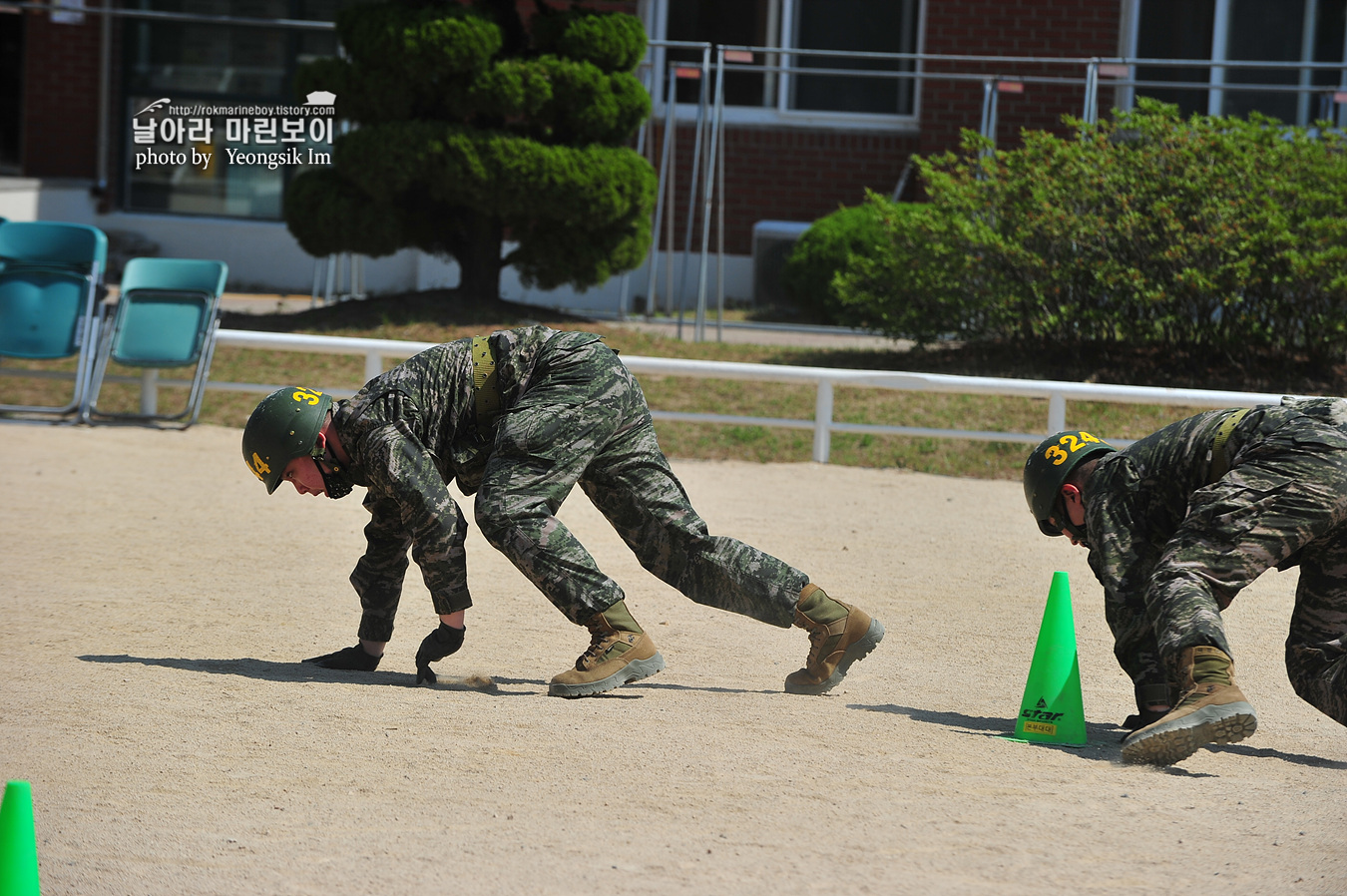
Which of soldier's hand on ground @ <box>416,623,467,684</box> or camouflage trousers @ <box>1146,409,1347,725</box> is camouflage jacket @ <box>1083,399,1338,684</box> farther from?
soldier's hand on ground @ <box>416,623,467,684</box>

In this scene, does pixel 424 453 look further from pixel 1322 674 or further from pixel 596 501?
pixel 1322 674

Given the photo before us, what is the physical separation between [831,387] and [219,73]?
11455mm

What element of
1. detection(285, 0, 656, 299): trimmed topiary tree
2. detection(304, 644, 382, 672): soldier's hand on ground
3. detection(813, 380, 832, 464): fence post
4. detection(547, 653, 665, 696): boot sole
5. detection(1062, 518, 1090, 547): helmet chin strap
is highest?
detection(285, 0, 656, 299): trimmed topiary tree

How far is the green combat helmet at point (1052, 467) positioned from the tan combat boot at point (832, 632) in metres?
0.79

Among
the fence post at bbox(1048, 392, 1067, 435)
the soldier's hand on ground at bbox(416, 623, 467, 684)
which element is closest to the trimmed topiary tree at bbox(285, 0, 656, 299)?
the fence post at bbox(1048, 392, 1067, 435)

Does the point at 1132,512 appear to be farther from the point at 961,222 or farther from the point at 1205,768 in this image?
the point at 961,222

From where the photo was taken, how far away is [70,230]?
41.8 feet

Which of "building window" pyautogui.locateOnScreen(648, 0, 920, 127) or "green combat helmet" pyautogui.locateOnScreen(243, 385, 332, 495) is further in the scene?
"building window" pyautogui.locateOnScreen(648, 0, 920, 127)

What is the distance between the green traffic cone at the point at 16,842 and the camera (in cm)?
296

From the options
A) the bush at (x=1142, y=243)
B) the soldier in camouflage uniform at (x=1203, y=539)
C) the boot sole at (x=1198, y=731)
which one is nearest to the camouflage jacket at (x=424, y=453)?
the soldier in camouflage uniform at (x=1203, y=539)

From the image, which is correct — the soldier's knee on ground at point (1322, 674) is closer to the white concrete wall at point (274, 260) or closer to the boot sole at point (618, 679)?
the boot sole at point (618, 679)

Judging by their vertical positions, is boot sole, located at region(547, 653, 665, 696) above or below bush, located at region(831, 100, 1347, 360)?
below

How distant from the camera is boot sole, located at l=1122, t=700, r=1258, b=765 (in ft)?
14.0

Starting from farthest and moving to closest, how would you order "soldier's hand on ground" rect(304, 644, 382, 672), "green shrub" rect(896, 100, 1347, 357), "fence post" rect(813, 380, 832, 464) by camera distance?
"green shrub" rect(896, 100, 1347, 357) → "fence post" rect(813, 380, 832, 464) → "soldier's hand on ground" rect(304, 644, 382, 672)
